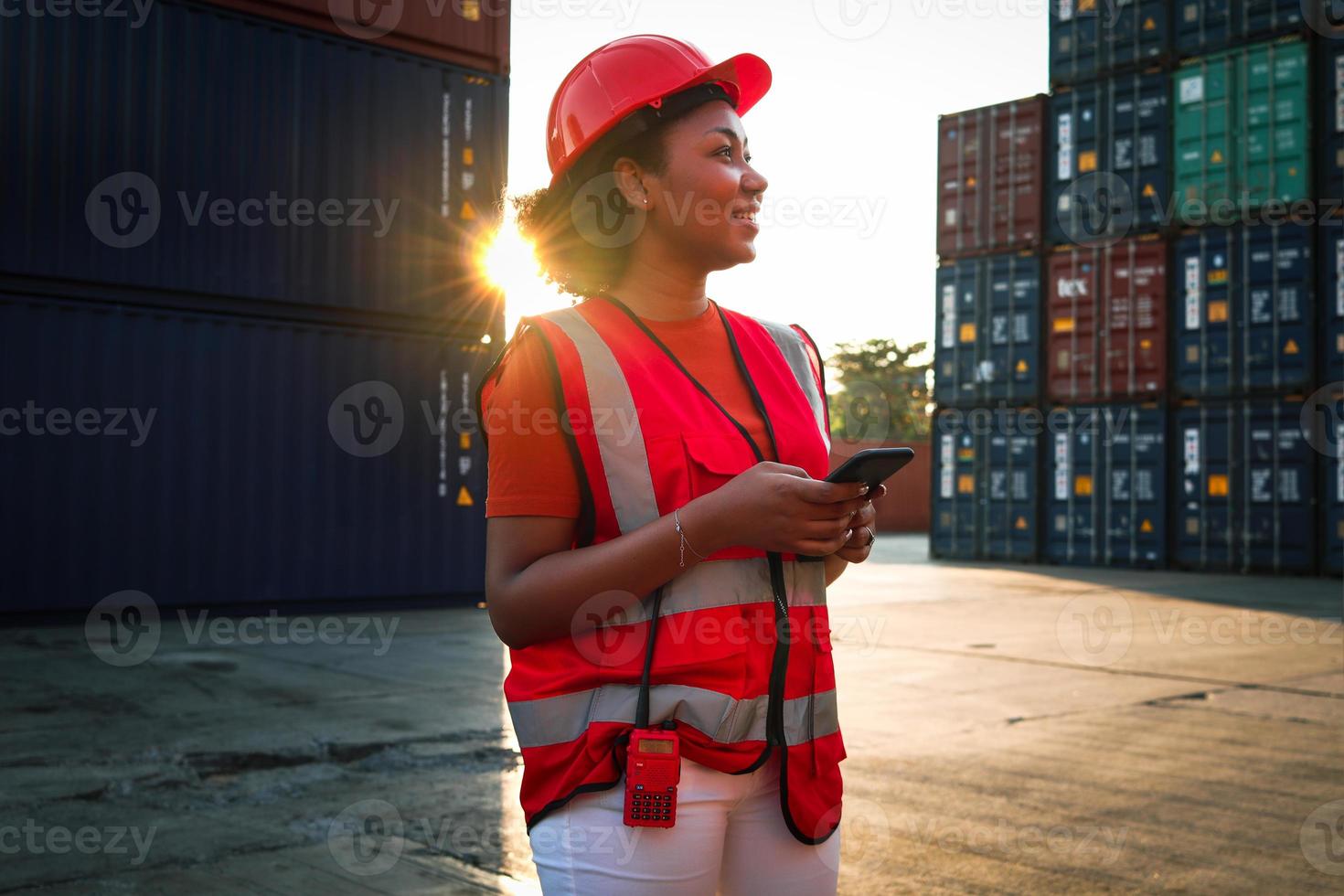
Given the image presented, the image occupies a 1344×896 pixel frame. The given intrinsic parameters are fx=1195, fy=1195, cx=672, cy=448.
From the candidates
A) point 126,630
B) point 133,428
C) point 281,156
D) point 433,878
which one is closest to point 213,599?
point 126,630

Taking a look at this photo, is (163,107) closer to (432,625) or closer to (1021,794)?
(432,625)

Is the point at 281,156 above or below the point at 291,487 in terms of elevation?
above

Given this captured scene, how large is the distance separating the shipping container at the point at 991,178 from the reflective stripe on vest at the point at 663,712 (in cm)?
1833

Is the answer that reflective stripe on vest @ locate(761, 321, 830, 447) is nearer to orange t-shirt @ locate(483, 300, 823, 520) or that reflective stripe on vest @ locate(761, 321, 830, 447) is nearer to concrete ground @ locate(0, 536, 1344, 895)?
orange t-shirt @ locate(483, 300, 823, 520)

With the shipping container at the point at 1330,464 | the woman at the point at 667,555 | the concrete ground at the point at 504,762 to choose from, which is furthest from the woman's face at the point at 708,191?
the shipping container at the point at 1330,464

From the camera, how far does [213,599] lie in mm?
10023

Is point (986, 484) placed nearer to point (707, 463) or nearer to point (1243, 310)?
point (1243, 310)

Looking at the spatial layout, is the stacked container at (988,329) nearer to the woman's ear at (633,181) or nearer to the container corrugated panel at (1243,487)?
the container corrugated panel at (1243,487)

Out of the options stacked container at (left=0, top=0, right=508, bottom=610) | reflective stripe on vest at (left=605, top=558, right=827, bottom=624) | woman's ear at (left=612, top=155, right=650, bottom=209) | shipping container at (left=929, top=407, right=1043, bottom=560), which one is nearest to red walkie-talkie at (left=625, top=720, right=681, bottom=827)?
reflective stripe on vest at (left=605, top=558, right=827, bottom=624)

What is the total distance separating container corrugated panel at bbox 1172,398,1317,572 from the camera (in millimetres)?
15602

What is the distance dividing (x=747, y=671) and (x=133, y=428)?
31.7ft

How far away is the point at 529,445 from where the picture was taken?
1.17m

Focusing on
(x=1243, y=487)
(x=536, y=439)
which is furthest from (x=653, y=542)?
(x=1243, y=487)

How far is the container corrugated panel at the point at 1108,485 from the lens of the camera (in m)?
16.9
